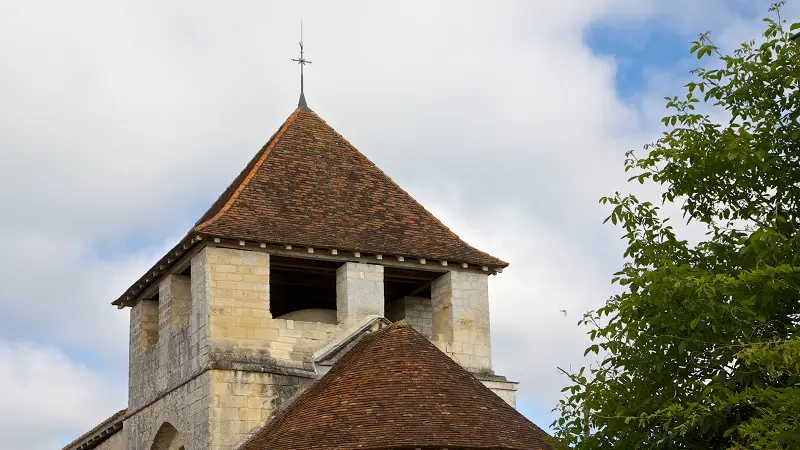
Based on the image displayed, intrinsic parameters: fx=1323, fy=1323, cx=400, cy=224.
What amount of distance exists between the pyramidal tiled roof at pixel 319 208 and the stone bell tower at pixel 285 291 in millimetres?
23

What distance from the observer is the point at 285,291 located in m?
22.4

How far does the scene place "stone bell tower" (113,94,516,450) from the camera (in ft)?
61.5

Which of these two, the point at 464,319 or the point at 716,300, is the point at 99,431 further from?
the point at 716,300

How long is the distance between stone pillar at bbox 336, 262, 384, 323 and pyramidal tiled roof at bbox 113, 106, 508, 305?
0.33 m

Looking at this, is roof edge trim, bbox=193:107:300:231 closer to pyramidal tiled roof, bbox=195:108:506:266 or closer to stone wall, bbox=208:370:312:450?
pyramidal tiled roof, bbox=195:108:506:266

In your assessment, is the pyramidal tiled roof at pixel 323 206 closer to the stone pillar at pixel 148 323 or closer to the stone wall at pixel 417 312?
the stone wall at pixel 417 312

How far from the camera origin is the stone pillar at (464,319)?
65.9ft

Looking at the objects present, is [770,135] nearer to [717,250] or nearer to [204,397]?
[717,250]

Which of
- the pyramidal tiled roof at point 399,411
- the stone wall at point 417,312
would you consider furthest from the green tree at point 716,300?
the stone wall at point 417,312

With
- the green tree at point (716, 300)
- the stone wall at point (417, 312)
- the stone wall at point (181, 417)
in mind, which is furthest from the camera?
the stone wall at point (417, 312)

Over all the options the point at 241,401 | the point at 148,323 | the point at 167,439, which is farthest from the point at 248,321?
the point at 148,323

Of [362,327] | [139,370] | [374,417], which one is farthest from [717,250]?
[139,370]

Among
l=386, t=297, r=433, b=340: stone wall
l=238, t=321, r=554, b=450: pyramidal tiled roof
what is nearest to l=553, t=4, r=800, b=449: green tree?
l=238, t=321, r=554, b=450: pyramidal tiled roof

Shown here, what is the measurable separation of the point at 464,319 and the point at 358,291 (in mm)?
1786
